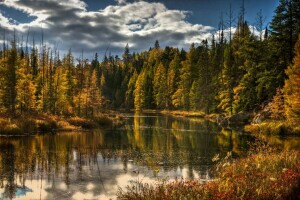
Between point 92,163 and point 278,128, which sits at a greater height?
point 278,128

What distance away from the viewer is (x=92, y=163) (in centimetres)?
2067

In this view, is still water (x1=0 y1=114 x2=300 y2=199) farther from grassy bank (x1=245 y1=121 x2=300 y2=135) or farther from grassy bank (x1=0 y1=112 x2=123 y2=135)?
grassy bank (x1=245 y1=121 x2=300 y2=135)

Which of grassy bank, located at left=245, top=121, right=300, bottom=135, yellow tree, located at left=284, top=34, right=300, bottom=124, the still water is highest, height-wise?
yellow tree, located at left=284, top=34, right=300, bottom=124

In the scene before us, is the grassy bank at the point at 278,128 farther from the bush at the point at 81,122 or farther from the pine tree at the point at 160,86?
the pine tree at the point at 160,86

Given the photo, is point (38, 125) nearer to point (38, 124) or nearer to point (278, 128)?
point (38, 124)

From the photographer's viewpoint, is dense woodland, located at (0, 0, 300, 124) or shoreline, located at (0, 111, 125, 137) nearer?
shoreline, located at (0, 111, 125, 137)

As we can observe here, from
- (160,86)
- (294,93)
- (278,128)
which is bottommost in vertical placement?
(278,128)

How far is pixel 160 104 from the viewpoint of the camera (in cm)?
9825

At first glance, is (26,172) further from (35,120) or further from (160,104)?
(160,104)

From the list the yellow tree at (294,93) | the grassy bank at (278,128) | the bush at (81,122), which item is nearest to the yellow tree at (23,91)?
the bush at (81,122)

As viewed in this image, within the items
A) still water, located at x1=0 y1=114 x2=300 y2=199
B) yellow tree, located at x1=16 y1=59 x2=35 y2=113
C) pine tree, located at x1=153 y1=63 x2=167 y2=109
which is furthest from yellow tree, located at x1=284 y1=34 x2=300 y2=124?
pine tree, located at x1=153 y1=63 x2=167 y2=109

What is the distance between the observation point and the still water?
14.3 metres

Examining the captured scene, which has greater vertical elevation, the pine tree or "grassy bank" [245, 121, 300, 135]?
the pine tree

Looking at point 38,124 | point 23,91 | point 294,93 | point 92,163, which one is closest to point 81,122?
point 38,124
